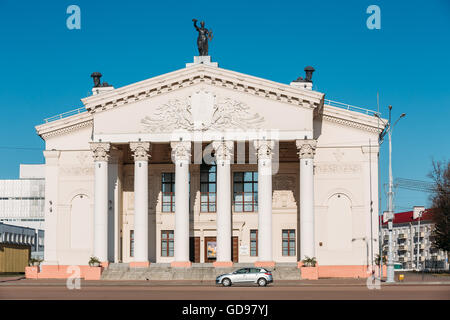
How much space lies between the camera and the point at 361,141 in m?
63.5

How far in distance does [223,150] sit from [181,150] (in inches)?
125

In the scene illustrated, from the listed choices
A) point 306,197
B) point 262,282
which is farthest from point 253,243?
point 262,282

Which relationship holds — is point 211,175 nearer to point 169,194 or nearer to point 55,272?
point 169,194

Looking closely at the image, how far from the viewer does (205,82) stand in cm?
6081

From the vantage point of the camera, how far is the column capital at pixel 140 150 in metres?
60.8

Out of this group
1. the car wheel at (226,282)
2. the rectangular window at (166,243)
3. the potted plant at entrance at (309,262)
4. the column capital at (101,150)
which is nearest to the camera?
the car wheel at (226,282)

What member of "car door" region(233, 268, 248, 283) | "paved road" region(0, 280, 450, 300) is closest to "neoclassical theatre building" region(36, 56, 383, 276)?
"car door" region(233, 268, 248, 283)

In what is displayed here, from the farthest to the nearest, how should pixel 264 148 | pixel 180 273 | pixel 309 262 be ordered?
1. pixel 264 148
2. pixel 180 273
3. pixel 309 262

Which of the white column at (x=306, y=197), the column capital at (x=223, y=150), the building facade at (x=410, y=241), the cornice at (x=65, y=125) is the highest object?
the cornice at (x=65, y=125)

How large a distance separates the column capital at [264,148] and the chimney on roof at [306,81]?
30.7 feet

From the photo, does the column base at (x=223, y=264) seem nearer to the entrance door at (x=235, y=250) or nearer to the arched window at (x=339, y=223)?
the entrance door at (x=235, y=250)

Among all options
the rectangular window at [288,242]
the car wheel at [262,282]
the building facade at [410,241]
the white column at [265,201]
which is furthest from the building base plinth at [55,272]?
the building facade at [410,241]

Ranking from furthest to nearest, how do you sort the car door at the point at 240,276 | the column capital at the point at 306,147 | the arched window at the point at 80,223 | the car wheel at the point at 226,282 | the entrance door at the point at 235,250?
the entrance door at the point at 235,250 → the arched window at the point at 80,223 → the column capital at the point at 306,147 → the car door at the point at 240,276 → the car wheel at the point at 226,282
